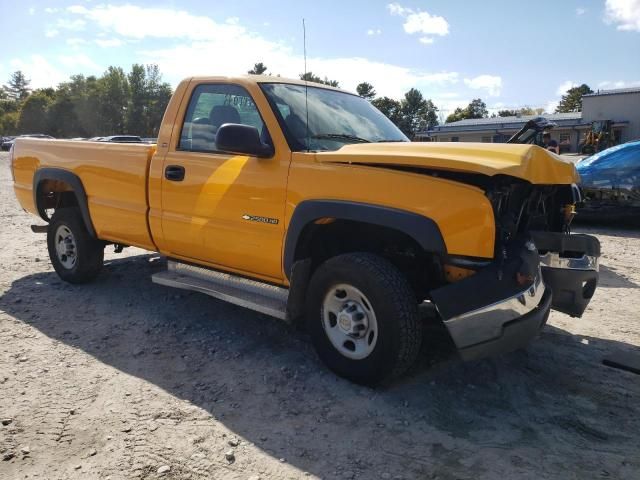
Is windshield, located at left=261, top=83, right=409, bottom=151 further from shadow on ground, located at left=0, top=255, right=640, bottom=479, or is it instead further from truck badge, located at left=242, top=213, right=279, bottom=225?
shadow on ground, located at left=0, top=255, right=640, bottom=479

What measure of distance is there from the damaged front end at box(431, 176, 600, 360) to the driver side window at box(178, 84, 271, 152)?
6.10ft

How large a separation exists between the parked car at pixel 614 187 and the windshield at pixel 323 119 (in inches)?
258

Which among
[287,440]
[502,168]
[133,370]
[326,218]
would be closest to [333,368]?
[287,440]

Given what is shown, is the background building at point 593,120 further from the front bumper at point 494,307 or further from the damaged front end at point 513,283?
the front bumper at point 494,307

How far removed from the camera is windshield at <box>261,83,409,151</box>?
150 inches

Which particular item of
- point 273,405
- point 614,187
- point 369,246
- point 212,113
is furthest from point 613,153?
point 273,405

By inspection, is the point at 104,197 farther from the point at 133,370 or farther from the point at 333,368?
the point at 333,368

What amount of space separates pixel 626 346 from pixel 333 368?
7.87ft

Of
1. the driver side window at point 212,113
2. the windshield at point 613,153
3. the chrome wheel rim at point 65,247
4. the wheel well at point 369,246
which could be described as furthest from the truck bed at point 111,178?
the windshield at point 613,153

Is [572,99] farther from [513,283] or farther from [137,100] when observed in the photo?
[513,283]

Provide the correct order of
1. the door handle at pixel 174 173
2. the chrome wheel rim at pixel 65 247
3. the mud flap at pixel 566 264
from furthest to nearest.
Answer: the chrome wheel rim at pixel 65 247
the door handle at pixel 174 173
the mud flap at pixel 566 264

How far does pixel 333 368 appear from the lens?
353 centimetres

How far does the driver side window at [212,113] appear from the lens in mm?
4074

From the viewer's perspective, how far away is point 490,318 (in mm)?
2900
